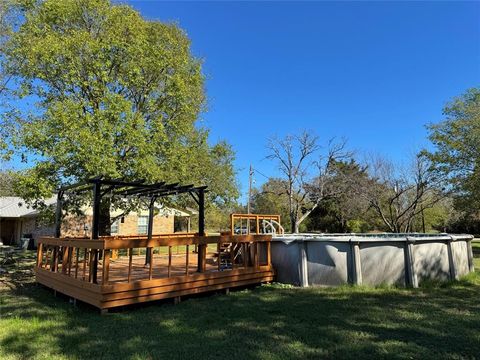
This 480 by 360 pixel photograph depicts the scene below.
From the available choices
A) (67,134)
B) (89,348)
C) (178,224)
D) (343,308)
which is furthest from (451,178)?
(178,224)

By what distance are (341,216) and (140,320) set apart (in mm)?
30691

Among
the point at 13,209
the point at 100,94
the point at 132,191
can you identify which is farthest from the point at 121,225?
the point at 132,191

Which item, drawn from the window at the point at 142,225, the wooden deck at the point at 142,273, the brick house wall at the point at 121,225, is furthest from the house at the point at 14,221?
the wooden deck at the point at 142,273

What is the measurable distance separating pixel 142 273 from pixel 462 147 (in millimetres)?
17471

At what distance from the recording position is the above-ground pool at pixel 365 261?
8672mm

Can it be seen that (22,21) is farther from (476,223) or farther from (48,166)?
(476,223)

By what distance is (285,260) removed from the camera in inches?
375

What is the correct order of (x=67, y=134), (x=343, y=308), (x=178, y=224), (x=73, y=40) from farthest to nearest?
(x=178, y=224) → (x=73, y=40) → (x=67, y=134) → (x=343, y=308)

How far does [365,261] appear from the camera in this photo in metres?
8.72

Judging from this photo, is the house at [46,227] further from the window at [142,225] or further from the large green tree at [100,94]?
the large green tree at [100,94]

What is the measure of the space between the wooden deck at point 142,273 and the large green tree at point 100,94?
268 centimetres

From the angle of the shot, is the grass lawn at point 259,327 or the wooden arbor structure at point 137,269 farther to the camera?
the wooden arbor structure at point 137,269

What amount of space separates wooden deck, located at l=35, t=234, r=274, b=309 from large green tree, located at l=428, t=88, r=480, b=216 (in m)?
14.4

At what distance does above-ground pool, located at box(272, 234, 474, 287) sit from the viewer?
867 cm
